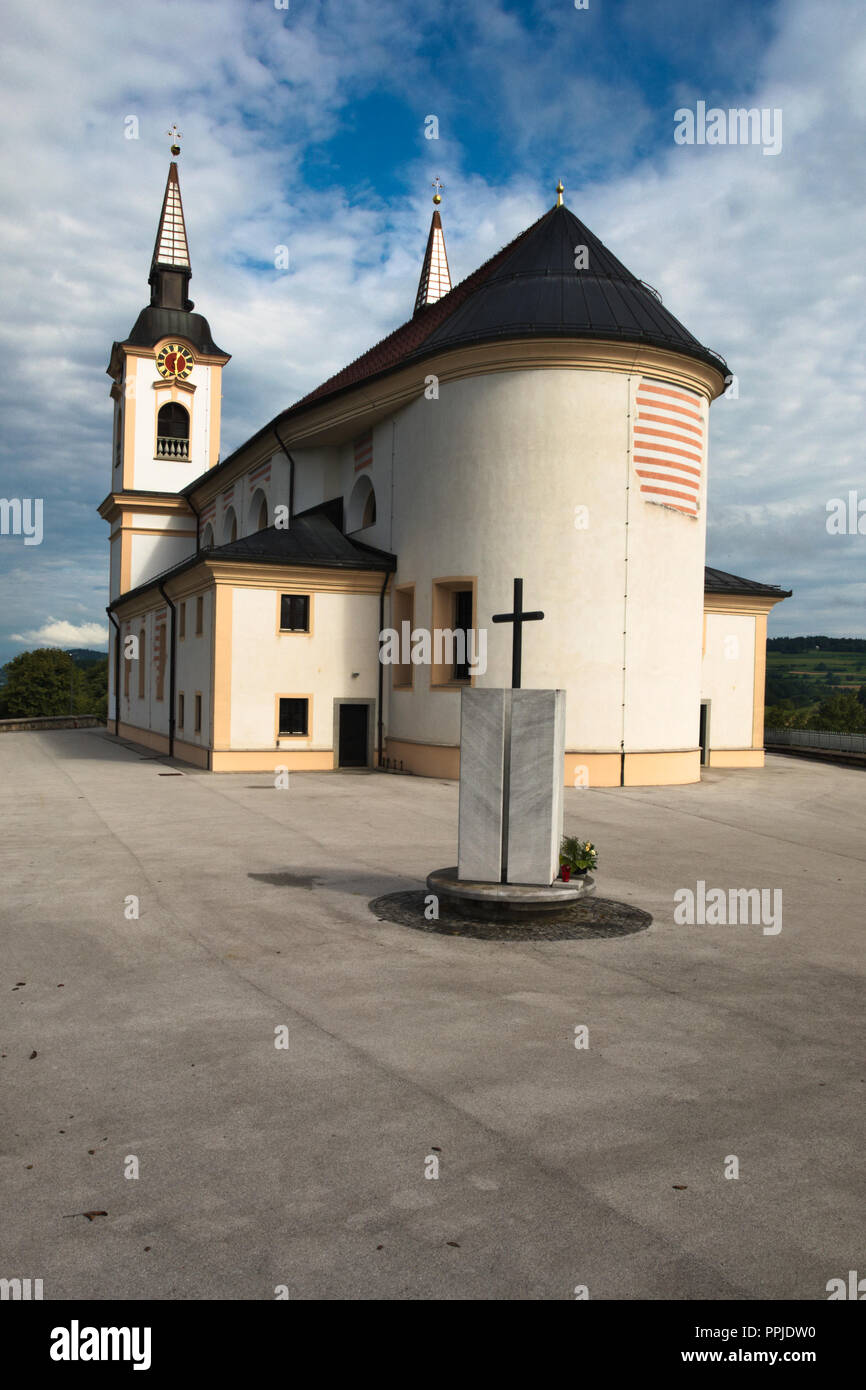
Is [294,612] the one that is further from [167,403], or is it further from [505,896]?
[167,403]

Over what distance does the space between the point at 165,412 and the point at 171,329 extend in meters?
3.66

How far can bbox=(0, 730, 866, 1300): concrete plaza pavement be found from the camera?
3.81 metres

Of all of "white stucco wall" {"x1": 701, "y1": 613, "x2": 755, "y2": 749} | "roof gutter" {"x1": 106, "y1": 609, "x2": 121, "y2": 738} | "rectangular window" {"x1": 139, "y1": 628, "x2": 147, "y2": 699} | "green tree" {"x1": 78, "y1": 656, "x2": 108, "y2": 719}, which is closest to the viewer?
"white stucco wall" {"x1": 701, "y1": 613, "x2": 755, "y2": 749}

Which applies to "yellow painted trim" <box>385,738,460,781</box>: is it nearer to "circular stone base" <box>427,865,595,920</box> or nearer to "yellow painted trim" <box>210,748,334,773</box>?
"yellow painted trim" <box>210,748,334,773</box>

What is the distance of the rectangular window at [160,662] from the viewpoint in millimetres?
34219

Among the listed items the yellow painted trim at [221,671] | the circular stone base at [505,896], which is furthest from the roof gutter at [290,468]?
the circular stone base at [505,896]

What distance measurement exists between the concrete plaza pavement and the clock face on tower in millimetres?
40170

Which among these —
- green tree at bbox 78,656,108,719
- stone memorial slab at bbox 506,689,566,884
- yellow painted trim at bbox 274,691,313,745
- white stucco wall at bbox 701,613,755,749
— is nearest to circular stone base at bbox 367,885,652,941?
stone memorial slab at bbox 506,689,566,884

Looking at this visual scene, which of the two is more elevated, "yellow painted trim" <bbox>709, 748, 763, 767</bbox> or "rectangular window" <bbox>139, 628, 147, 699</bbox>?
"rectangular window" <bbox>139, 628, 147, 699</bbox>

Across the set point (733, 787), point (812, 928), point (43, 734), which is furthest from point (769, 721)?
point (812, 928)

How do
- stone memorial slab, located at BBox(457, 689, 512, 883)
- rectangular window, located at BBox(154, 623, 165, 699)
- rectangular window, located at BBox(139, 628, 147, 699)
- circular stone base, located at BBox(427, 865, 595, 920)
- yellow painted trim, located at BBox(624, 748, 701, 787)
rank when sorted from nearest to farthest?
1. circular stone base, located at BBox(427, 865, 595, 920)
2. stone memorial slab, located at BBox(457, 689, 512, 883)
3. yellow painted trim, located at BBox(624, 748, 701, 787)
4. rectangular window, located at BBox(154, 623, 165, 699)
5. rectangular window, located at BBox(139, 628, 147, 699)
